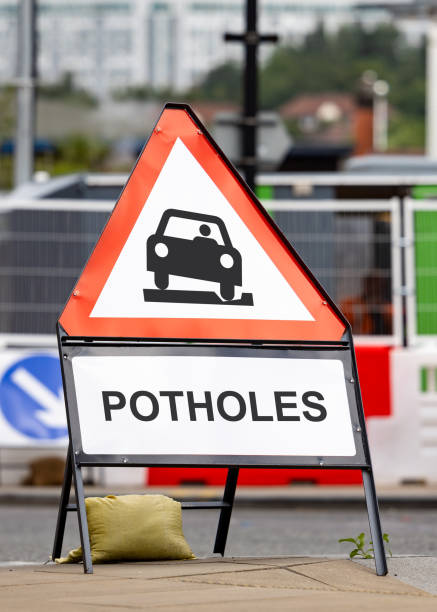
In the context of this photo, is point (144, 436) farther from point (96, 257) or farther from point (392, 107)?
point (392, 107)

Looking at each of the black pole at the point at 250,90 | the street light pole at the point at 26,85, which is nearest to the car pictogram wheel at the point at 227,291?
the black pole at the point at 250,90

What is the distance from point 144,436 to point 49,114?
141305 millimetres

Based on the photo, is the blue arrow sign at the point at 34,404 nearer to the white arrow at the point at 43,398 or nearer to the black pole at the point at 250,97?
the white arrow at the point at 43,398

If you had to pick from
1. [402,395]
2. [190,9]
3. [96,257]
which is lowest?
[402,395]

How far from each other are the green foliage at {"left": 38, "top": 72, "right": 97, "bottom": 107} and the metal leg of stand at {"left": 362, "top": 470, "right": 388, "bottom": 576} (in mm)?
154477

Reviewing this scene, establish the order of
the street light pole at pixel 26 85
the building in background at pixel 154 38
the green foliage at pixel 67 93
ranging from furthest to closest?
the building in background at pixel 154 38, the green foliage at pixel 67 93, the street light pole at pixel 26 85

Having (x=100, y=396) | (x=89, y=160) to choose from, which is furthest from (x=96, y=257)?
(x=89, y=160)

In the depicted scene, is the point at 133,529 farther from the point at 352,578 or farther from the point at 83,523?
the point at 352,578

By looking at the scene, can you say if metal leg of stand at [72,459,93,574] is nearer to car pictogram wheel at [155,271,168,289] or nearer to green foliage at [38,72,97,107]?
car pictogram wheel at [155,271,168,289]

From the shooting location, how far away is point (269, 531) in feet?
32.6

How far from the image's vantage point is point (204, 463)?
5.72 meters

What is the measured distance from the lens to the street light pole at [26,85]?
16.8 m

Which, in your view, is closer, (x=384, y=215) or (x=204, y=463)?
(x=204, y=463)

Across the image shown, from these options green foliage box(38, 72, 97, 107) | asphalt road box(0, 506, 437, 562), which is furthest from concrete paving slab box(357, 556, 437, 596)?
green foliage box(38, 72, 97, 107)
